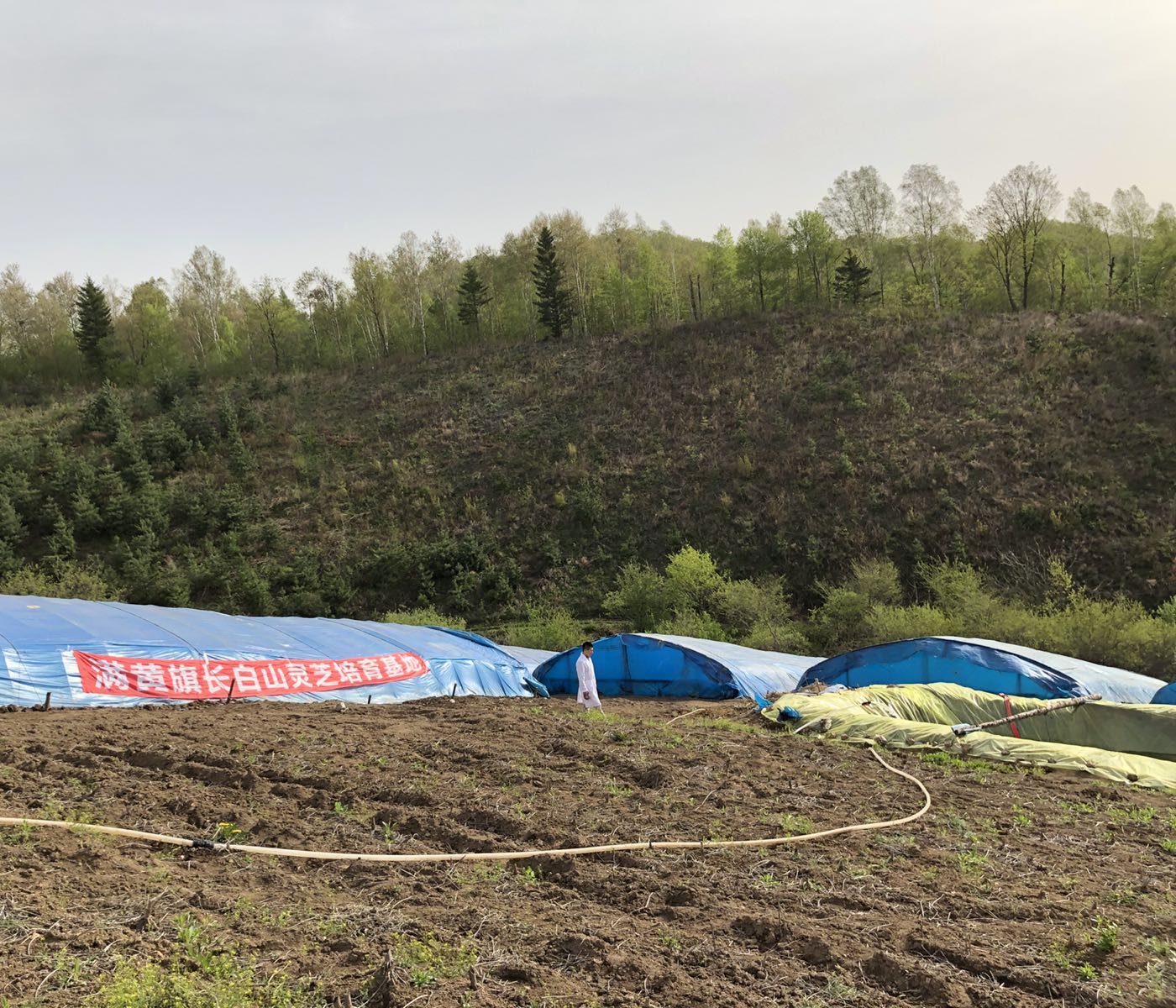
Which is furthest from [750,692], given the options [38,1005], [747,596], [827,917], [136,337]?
[136,337]

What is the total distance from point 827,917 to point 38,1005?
347cm

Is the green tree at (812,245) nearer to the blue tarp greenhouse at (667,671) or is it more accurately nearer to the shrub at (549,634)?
the shrub at (549,634)

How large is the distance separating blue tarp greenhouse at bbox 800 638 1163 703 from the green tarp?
169cm

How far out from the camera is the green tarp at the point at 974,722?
8633mm

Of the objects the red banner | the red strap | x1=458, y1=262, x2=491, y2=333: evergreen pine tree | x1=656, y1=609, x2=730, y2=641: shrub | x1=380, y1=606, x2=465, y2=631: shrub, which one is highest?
x1=458, y1=262, x2=491, y2=333: evergreen pine tree

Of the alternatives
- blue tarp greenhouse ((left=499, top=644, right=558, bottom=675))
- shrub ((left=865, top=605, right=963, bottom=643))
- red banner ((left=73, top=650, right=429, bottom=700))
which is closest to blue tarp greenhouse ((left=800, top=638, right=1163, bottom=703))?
blue tarp greenhouse ((left=499, top=644, right=558, bottom=675))

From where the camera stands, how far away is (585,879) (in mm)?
4457

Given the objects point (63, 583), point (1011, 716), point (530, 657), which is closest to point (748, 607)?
point (530, 657)

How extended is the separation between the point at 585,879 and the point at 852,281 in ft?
160

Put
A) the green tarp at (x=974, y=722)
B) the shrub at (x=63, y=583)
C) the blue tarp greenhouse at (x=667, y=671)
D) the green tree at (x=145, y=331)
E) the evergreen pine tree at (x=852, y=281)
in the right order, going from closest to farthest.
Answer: the green tarp at (x=974, y=722)
the blue tarp greenhouse at (x=667, y=671)
the shrub at (x=63, y=583)
the evergreen pine tree at (x=852, y=281)
the green tree at (x=145, y=331)

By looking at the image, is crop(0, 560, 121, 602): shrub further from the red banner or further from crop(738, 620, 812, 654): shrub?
crop(738, 620, 812, 654): shrub

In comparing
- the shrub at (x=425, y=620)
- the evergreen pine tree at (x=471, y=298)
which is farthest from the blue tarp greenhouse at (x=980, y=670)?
the evergreen pine tree at (x=471, y=298)

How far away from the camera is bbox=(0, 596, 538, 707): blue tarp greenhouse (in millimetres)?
10164

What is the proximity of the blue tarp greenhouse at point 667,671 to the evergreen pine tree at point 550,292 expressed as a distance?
1484 inches
